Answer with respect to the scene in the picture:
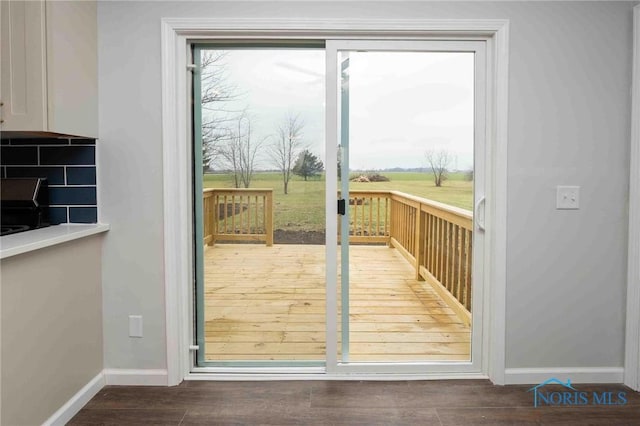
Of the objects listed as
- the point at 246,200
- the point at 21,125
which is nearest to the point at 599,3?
the point at 246,200

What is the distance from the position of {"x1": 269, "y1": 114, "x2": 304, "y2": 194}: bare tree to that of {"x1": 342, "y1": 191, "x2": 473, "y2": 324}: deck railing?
394mm

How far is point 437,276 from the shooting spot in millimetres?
2742

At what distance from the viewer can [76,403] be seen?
90.1 inches

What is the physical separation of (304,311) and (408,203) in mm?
875

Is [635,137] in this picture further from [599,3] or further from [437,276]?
[437,276]

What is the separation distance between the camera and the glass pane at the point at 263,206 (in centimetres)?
266

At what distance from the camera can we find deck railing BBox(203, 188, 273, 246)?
2.70 m

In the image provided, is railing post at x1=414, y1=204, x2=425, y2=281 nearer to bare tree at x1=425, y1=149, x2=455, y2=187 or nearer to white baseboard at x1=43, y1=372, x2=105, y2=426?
bare tree at x1=425, y1=149, x2=455, y2=187

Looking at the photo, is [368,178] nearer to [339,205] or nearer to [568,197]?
[339,205]

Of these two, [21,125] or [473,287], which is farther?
[473,287]

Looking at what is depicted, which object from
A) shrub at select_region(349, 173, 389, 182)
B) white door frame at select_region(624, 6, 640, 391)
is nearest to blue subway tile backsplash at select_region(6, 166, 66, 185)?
shrub at select_region(349, 173, 389, 182)

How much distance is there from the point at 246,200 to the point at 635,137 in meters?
2.16

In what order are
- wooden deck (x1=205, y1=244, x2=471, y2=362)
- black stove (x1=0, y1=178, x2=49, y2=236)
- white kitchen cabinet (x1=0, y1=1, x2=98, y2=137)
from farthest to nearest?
1. wooden deck (x1=205, y1=244, x2=471, y2=362)
2. black stove (x1=0, y1=178, x2=49, y2=236)
3. white kitchen cabinet (x1=0, y1=1, x2=98, y2=137)

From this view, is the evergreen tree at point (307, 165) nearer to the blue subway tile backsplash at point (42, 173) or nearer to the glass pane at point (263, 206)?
the glass pane at point (263, 206)
